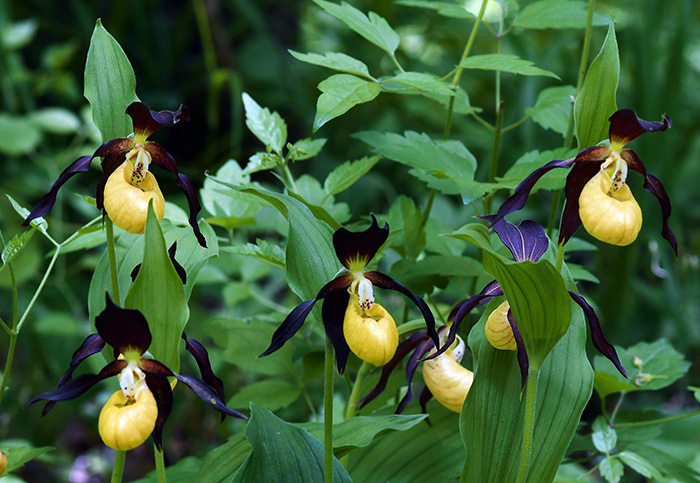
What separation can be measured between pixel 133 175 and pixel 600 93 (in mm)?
464

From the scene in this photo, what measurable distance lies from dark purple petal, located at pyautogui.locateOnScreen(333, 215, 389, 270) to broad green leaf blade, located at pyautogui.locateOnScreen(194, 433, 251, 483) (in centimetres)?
28

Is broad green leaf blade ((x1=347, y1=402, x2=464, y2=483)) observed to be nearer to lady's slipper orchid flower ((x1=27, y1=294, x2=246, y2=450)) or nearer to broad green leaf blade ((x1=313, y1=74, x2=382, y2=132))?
lady's slipper orchid flower ((x1=27, y1=294, x2=246, y2=450))

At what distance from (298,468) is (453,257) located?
0.34 m

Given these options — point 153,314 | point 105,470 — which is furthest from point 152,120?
point 105,470

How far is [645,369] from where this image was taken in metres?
0.94

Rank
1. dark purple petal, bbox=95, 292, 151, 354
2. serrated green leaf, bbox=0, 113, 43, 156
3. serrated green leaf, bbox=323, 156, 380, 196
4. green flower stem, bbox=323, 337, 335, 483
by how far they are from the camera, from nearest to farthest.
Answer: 1. dark purple petal, bbox=95, 292, 151, 354
2. green flower stem, bbox=323, 337, 335, 483
3. serrated green leaf, bbox=323, 156, 380, 196
4. serrated green leaf, bbox=0, 113, 43, 156

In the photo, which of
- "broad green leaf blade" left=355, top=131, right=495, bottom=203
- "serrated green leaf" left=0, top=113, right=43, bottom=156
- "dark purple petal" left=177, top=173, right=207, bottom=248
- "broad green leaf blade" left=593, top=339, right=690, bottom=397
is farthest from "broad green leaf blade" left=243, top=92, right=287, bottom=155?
"serrated green leaf" left=0, top=113, right=43, bottom=156

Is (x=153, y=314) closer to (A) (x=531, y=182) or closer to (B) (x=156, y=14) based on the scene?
(A) (x=531, y=182)

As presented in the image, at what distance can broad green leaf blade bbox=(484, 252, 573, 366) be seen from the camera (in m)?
0.57

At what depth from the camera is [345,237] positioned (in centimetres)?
60

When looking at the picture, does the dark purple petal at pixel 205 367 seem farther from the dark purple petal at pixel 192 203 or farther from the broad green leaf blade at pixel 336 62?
the broad green leaf blade at pixel 336 62

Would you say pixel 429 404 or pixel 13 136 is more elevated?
pixel 429 404

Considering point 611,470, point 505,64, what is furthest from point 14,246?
point 611,470

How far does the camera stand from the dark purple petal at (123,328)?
20.6 inches
